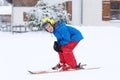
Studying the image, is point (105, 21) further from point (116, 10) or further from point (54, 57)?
point (54, 57)

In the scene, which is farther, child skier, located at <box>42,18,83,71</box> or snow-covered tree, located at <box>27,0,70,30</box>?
snow-covered tree, located at <box>27,0,70,30</box>

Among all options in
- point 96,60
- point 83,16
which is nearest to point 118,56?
point 96,60

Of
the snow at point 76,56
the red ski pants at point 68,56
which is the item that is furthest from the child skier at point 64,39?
the snow at point 76,56

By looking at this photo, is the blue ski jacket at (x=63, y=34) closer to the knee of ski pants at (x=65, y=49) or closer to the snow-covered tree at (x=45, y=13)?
the knee of ski pants at (x=65, y=49)

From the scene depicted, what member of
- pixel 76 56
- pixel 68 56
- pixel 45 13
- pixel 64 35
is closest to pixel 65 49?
pixel 68 56

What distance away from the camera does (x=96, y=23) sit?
24.5 metres

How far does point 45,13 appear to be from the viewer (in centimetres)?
2323

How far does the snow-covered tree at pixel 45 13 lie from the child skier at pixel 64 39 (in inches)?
567

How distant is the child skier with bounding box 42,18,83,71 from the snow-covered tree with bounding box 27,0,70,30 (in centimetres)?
1440

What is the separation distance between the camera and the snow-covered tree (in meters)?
23.0

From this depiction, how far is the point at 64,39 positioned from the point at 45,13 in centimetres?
1501

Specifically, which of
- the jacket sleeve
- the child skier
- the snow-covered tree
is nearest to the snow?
the child skier

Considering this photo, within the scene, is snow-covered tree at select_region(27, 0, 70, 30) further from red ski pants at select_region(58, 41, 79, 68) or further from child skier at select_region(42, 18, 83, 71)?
red ski pants at select_region(58, 41, 79, 68)

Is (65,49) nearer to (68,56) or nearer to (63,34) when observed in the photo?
(68,56)
